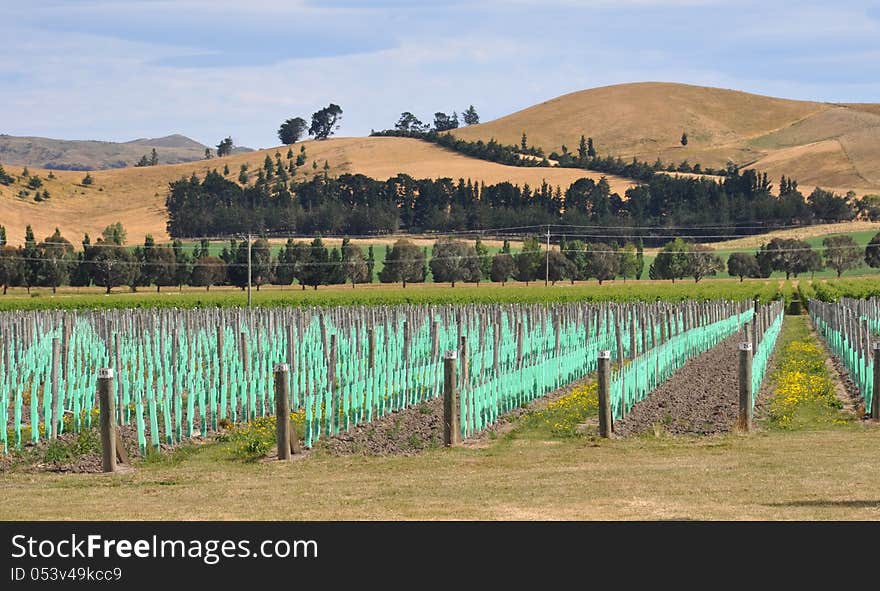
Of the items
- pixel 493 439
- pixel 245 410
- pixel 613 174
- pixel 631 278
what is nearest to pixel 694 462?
pixel 493 439

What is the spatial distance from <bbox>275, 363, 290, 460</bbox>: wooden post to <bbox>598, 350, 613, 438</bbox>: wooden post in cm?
421

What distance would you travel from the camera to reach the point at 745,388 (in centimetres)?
1805

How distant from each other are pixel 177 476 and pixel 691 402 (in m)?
9.32

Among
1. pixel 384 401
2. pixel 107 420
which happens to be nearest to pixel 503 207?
pixel 384 401

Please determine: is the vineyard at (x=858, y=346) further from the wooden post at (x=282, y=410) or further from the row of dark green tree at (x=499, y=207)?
the row of dark green tree at (x=499, y=207)

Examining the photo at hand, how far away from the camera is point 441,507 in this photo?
38.6 ft

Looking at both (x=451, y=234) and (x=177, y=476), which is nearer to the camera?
(x=177, y=476)

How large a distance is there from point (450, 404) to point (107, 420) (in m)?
4.31

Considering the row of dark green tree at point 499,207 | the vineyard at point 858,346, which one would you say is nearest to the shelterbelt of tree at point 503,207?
the row of dark green tree at point 499,207

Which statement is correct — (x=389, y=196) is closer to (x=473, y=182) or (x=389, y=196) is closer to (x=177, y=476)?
(x=473, y=182)

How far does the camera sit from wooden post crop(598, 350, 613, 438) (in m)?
17.4

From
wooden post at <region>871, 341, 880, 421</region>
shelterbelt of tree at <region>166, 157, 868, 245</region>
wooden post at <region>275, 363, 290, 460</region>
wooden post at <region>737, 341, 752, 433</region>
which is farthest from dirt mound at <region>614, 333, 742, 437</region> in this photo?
shelterbelt of tree at <region>166, 157, 868, 245</region>

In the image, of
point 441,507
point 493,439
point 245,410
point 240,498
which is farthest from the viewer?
point 245,410
